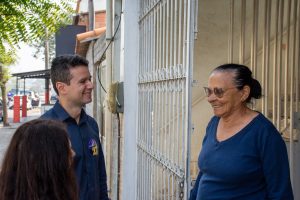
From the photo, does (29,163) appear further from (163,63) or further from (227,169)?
(163,63)

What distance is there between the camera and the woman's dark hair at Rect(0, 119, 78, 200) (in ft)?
5.38

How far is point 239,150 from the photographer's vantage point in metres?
2.43

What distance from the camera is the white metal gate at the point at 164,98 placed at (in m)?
2.88

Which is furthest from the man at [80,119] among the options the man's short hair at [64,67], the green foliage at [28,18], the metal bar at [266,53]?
the metal bar at [266,53]

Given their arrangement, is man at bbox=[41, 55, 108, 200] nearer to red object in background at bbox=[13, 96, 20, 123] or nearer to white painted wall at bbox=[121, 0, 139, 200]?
white painted wall at bbox=[121, 0, 139, 200]

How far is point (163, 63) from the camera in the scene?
3557 millimetres

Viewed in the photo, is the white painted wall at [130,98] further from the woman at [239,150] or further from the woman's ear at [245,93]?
the woman's ear at [245,93]

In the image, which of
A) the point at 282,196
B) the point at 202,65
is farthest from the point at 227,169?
the point at 202,65

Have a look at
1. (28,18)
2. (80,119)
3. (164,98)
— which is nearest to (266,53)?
(164,98)

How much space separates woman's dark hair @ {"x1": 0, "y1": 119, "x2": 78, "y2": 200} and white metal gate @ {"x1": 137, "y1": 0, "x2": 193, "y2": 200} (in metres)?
1.20

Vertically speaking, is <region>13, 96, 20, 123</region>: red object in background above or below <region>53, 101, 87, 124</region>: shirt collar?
below

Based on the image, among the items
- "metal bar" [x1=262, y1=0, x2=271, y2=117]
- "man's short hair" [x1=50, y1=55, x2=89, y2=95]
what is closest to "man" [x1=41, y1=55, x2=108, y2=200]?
"man's short hair" [x1=50, y1=55, x2=89, y2=95]

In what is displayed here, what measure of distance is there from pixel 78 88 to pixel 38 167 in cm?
149

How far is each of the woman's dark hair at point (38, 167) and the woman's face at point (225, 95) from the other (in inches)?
45.2
